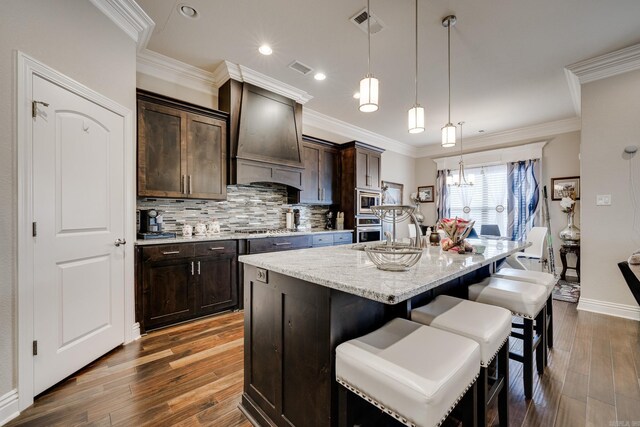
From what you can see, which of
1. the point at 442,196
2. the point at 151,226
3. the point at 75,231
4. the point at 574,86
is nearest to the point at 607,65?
the point at 574,86

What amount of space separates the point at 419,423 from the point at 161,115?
10.6 feet

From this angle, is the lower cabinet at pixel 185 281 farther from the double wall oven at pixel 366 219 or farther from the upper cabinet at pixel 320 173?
the double wall oven at pixel 366 219

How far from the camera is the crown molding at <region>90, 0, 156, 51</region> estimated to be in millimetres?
2158

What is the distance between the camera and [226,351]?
2.24 metres

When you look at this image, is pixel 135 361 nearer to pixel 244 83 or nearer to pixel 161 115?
pixel 161 115

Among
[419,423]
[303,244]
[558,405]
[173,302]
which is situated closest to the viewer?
[419,423]

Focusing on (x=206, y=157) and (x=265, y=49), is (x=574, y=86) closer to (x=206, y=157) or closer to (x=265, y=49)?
(x=265, y=49)

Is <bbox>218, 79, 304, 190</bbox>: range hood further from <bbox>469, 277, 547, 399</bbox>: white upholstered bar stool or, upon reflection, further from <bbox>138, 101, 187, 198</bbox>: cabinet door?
<bbox>469, 277, 547, 399</bbox>: white upholstered bar stool

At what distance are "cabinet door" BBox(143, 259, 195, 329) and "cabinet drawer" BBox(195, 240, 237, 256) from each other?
0.54 feet

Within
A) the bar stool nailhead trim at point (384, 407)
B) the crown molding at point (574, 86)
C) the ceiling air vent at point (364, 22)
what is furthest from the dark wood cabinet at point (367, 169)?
the bar stool nailhead trim at point (384, 407)

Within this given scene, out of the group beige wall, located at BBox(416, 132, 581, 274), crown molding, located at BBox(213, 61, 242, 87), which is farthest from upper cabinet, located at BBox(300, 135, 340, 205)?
beige wall, located at BBox(416, 132, 581, 274)

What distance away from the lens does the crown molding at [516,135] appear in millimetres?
Result: 4918

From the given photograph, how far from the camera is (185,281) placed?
9.03 feet

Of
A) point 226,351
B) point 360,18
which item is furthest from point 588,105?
point 226,351
